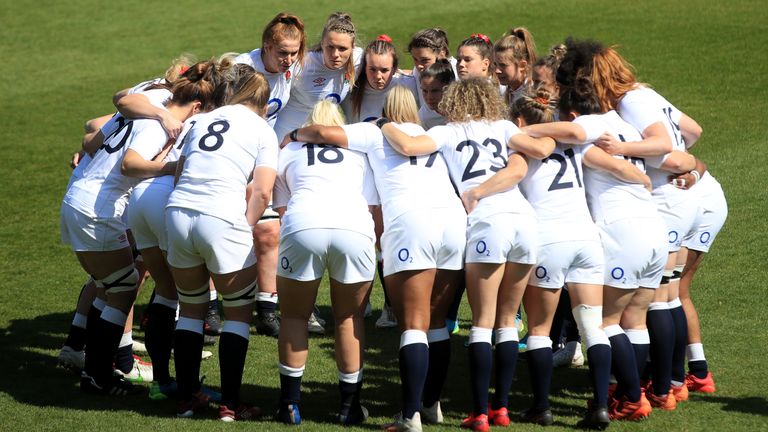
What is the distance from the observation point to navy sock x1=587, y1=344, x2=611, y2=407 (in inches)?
216

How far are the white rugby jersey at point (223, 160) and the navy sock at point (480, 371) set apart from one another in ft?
5.06

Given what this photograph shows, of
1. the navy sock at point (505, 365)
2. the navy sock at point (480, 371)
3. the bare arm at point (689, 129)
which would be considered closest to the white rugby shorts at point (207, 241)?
the navy sock at point (480, 371)

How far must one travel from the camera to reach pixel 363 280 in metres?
5.49

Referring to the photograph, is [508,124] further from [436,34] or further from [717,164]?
[717,164]

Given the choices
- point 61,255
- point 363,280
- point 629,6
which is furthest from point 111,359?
point 629,6

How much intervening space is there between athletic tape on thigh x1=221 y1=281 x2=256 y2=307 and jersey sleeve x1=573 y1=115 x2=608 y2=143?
2.11m

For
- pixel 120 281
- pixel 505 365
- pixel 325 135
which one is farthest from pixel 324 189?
pixel 120 281

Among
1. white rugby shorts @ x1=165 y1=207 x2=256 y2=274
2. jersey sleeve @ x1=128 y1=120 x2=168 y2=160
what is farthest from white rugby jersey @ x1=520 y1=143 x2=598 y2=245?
jersey sleeve @ x1=128 y1=120 x2=168 y2=160

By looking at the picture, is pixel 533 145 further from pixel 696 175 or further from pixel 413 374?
pixel 413 374

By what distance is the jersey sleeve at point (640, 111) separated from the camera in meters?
5.85

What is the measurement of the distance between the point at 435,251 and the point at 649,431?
5.22 feet

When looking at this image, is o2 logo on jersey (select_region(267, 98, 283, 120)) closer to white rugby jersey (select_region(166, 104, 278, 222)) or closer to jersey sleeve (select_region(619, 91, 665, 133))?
white rugby jersey (select_region(166, 104, 278, 222))

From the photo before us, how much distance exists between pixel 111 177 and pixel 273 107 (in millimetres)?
1849

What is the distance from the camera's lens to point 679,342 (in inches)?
242
